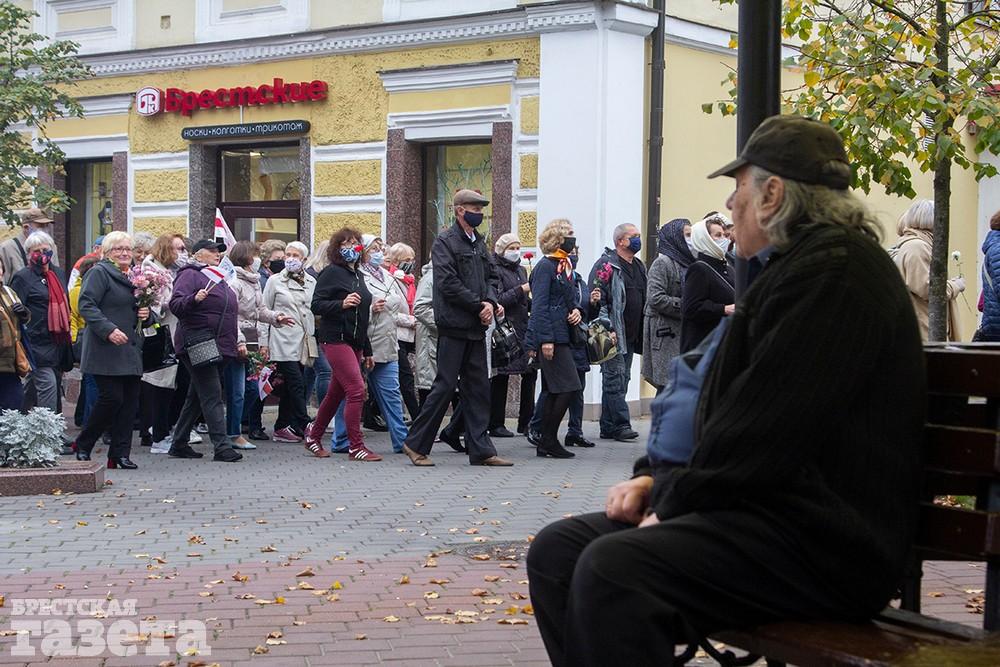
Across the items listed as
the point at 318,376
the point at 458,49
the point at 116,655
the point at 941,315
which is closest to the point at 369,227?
the point at 458,49

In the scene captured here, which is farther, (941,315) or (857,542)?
(941,315)

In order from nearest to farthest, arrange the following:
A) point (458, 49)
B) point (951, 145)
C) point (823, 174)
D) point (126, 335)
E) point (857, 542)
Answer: point (857, 542) < point (823, 174) < point (951, 145) < point (126, 335) < point (458, 49)

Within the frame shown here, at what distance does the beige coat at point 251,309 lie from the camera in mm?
14445

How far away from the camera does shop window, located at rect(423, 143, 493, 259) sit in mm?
18703

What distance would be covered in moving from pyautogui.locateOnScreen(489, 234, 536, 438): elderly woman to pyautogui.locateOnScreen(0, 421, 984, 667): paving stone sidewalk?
1578 mm

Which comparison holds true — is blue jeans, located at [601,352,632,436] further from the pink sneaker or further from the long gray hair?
the long gray hair

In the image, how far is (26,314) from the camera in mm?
12344

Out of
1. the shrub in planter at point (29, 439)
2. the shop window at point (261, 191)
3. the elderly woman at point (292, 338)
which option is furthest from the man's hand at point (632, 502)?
the shop window at point (261, 191)

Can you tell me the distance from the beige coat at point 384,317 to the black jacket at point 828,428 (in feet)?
31.4

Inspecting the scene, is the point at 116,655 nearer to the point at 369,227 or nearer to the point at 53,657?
the point at 53,657

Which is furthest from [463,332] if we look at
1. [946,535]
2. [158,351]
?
[946,535]

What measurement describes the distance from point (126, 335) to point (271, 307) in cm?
315

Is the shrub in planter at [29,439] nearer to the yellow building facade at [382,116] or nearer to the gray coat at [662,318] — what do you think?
the gray coat at [662,318]

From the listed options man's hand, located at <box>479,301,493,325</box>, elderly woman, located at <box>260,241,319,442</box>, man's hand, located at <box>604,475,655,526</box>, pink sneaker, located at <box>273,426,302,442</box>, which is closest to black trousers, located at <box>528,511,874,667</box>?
man's hand, located at <box>604,475,655,526</box>
